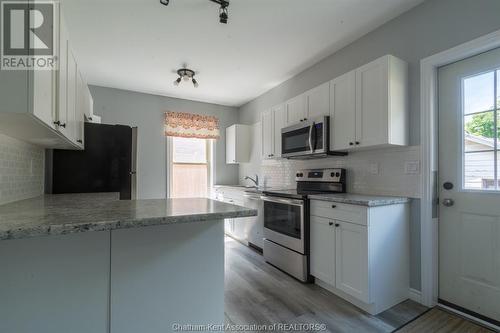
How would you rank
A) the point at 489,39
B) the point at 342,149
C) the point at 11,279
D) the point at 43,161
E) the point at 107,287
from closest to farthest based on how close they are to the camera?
the point at 11,279, the point at 107,287, the point at 489,39, the point at 43,161, the point at 342,149

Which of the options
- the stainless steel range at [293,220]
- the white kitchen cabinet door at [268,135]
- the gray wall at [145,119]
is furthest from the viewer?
the gray wall at [145,119]

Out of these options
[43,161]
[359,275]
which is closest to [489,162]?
[359,275]

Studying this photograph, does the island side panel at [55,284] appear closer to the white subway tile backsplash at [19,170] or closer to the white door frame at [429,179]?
the white subway tile backsplash at [19,170]

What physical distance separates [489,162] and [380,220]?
87 cm

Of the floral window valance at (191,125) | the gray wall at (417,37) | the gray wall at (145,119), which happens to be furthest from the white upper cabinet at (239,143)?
the gray wall at (417,37)

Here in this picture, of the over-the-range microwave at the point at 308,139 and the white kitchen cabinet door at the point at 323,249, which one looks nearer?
the white kitchen cabinet door at the point at 323,249

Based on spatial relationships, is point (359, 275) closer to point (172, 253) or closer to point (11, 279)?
point (172, 253)

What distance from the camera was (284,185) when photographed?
3812mm

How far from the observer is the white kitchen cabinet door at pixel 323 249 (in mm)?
2248

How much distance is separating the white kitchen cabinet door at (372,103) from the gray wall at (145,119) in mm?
3316

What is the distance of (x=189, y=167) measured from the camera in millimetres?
4773

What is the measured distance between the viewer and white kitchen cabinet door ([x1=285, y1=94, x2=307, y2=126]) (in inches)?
120

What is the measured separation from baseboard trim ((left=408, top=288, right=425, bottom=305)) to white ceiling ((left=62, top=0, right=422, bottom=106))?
2.49m

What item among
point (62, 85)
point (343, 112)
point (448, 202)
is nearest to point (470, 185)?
point (448, 202)
